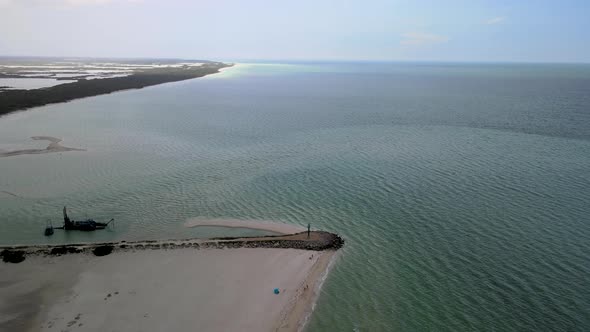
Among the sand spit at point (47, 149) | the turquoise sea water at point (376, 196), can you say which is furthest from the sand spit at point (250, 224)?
the sand spit at point (47, 149)

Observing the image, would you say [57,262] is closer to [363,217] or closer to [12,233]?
[12,233]

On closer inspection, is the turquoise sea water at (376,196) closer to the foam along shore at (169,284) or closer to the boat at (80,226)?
the boat at (80,226)

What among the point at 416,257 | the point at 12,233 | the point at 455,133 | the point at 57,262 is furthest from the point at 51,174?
the point at 455,133

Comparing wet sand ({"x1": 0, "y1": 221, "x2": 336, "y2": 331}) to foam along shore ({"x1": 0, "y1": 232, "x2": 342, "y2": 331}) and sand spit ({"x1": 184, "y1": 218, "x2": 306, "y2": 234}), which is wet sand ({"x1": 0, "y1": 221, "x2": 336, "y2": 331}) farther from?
sand spit ({"x1": 184, "y1": 218, "x2": 306, "y2": 234})

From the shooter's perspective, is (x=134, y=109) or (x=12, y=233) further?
(x=134, y=109)

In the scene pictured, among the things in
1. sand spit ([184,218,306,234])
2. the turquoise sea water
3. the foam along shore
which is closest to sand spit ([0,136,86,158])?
the turquoise sea water

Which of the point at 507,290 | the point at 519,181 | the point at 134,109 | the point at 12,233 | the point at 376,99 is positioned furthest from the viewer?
the point at 376,99

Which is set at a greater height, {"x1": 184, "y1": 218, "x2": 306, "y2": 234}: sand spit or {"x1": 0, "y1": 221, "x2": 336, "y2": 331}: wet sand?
{"x1": 184, "y1": 218, "x2": 306, "y2": 234}: sand spit
